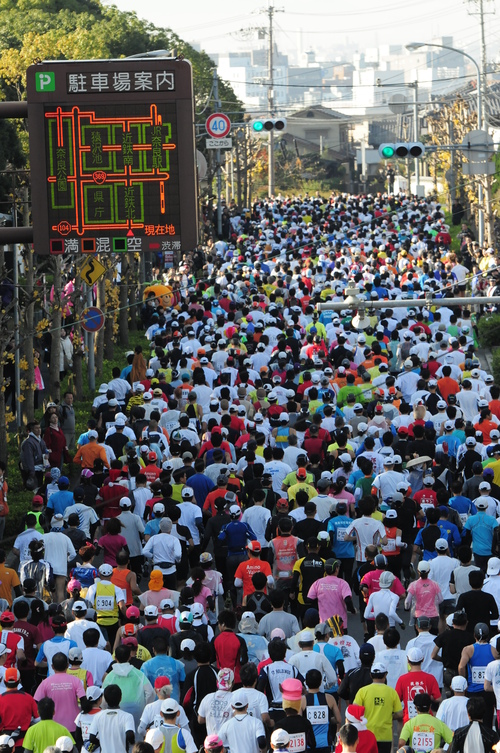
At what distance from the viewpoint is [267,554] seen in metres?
13.5

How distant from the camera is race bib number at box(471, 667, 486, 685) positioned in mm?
10609

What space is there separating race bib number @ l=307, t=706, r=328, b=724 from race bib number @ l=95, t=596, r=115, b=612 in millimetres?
2871

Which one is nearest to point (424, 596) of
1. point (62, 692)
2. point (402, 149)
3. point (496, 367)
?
point (62, 692)

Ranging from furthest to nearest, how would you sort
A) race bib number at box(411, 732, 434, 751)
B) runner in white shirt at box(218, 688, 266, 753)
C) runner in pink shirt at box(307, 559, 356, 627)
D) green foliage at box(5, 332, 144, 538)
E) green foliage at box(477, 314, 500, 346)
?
1. green foliage at box(477, 314, 500, 346)
2. green foliage at box(5, 332, 144, 538)
3. runner in pink shirt at box(307, 559, 356, 627)
4. runner in white shirt at box(218, 688, 266, 753)
5. race bib number at box(411, 732, 434, 751)

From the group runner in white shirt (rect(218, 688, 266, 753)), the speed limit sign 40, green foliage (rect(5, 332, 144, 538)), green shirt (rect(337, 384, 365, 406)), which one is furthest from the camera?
the speed limit sign 40

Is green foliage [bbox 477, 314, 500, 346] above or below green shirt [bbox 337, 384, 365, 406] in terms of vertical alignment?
below

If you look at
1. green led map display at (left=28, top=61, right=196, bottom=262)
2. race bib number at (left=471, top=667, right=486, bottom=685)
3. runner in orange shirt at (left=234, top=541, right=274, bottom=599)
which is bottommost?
race bib number at (left=471, top=667, right=486, bottom=685)

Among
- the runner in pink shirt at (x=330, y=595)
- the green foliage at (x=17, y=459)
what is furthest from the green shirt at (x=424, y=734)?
the green foliage at (x=17, y=459)

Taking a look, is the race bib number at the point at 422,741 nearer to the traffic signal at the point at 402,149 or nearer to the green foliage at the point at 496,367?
the traffic signal at the point at 402,149

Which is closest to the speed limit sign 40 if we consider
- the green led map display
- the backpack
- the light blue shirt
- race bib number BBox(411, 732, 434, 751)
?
the green led map display

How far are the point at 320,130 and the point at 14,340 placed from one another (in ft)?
310

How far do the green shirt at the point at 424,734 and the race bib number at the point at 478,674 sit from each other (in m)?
1.38

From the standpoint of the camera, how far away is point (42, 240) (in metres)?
13.9

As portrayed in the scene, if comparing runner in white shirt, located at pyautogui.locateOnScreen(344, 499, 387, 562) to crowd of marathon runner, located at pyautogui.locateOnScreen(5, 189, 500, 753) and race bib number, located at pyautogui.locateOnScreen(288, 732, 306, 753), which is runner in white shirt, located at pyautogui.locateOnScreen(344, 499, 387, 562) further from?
race bib number, located at pyautogui.locateOnScreen(288, 732, 306, 753)
